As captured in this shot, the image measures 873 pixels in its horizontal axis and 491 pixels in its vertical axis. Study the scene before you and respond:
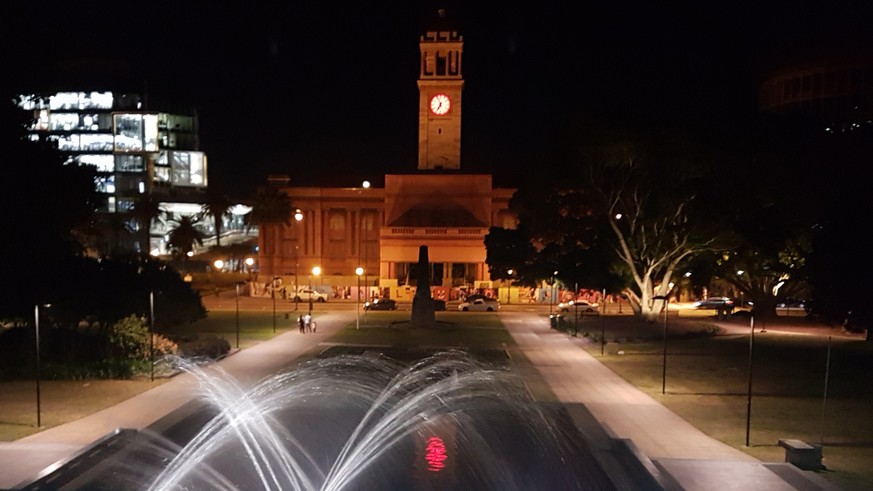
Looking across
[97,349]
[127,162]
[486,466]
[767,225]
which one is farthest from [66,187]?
[127,162]

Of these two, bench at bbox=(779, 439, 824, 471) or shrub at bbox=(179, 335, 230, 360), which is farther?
shrub at bbox=(179, 335, 230, 360)

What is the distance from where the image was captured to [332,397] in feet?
72.6

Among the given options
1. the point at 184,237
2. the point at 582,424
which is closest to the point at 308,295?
the point at 184,237

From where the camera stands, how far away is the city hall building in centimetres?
7462

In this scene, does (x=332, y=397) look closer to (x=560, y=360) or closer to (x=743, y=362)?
(x=560, y=360)

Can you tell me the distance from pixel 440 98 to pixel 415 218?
14.5 meters

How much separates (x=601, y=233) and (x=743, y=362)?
18647mm

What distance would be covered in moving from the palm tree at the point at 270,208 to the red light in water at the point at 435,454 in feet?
212

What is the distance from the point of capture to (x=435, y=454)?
1577cm

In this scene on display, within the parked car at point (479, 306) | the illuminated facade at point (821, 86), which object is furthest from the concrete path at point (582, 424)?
the illuminated facade at point (821, 86)

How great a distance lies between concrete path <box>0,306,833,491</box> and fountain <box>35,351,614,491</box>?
1225mm

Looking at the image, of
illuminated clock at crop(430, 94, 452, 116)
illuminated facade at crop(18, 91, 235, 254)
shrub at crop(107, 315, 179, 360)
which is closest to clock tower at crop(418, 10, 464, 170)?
illuminated clock at crop(430, 94, 452, 116)

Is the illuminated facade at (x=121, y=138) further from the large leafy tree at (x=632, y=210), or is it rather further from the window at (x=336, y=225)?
the large leafy tree at (x=632, y=210)

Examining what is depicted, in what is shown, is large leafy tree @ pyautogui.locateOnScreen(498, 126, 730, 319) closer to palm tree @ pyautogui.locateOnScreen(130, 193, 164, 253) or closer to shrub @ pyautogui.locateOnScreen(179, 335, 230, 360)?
shrub @ pyautogui.locateOnScreen(179, 335, 230, 360)
